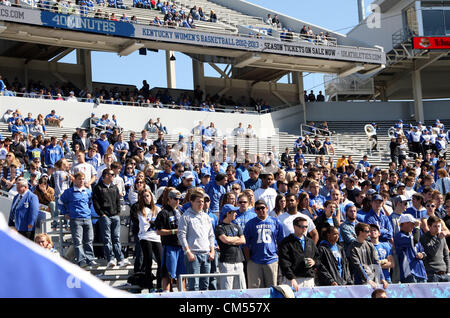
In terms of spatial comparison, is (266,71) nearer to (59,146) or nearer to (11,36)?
(11,36)

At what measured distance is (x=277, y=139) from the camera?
2948 cm

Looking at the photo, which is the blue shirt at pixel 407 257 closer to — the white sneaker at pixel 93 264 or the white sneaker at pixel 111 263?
the white sneaker at pixel 111 263

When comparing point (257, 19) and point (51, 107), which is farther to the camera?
point (257, 19)

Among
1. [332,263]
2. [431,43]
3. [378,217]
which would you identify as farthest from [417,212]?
[431,43]

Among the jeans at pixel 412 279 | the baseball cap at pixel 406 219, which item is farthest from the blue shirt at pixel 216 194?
the jeans at pixel 412 279

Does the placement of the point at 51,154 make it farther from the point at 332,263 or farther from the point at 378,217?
the point at 332,263

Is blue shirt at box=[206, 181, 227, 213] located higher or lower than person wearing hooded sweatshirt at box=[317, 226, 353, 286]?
higher

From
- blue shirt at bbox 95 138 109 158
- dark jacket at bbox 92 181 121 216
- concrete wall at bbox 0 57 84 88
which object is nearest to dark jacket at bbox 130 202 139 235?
dark jacket at bbox 92 181 121 216

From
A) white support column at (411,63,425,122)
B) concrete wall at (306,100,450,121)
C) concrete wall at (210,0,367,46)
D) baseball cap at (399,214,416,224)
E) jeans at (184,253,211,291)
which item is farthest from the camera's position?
white support column at (411,63,425,122)

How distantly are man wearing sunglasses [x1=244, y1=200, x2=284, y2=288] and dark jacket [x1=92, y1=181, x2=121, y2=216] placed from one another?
2.47m

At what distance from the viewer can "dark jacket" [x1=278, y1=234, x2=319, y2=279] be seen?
778 centimetres

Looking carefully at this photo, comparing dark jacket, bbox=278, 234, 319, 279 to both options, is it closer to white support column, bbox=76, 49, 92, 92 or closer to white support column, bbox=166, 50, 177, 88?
white support column, bbox=76, 49, 92, 92
